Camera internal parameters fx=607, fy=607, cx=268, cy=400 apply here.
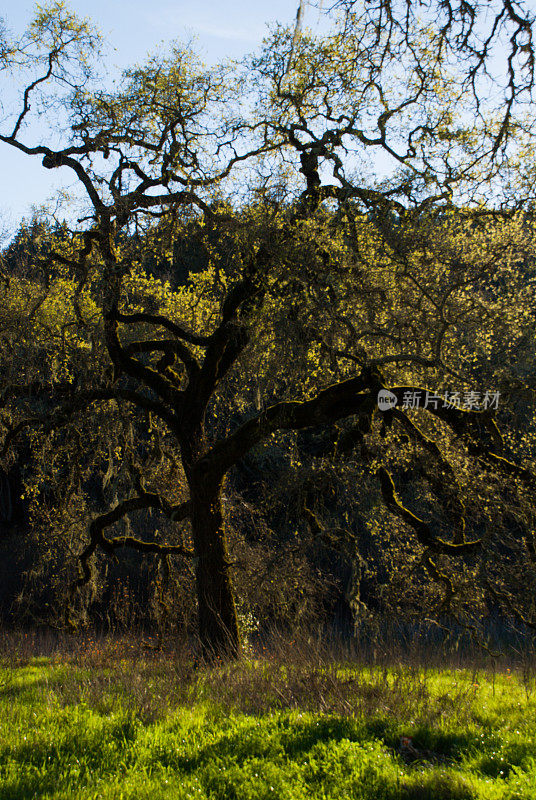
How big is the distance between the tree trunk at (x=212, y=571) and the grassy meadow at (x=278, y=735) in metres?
2.17

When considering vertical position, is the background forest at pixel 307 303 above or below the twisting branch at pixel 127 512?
above

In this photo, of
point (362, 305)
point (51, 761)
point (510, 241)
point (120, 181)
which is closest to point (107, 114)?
point (120, 181)

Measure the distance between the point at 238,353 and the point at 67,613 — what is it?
308 inches

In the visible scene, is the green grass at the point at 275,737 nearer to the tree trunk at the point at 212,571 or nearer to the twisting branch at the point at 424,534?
the twisting branch at the point at 424,534

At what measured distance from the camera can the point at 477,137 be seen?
29.3ft

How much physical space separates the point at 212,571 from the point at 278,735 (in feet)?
16.7

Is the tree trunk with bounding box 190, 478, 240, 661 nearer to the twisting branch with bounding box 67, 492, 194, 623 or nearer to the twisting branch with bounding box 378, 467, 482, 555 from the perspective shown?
the twisting branch with bounding box 67, 492, 194, 623

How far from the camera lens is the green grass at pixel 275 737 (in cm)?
414

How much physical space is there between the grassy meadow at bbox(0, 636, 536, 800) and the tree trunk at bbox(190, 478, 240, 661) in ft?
7.11

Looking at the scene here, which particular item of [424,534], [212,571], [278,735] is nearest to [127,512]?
[212,571]

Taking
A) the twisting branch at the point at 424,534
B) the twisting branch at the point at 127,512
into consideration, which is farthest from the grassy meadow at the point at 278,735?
the twisting branch at the point at 127,512

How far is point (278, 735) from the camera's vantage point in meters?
5.00

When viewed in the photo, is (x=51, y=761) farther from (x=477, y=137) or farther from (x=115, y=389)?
(x=477, y=137)

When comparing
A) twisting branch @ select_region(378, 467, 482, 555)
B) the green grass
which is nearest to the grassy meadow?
the green grass
